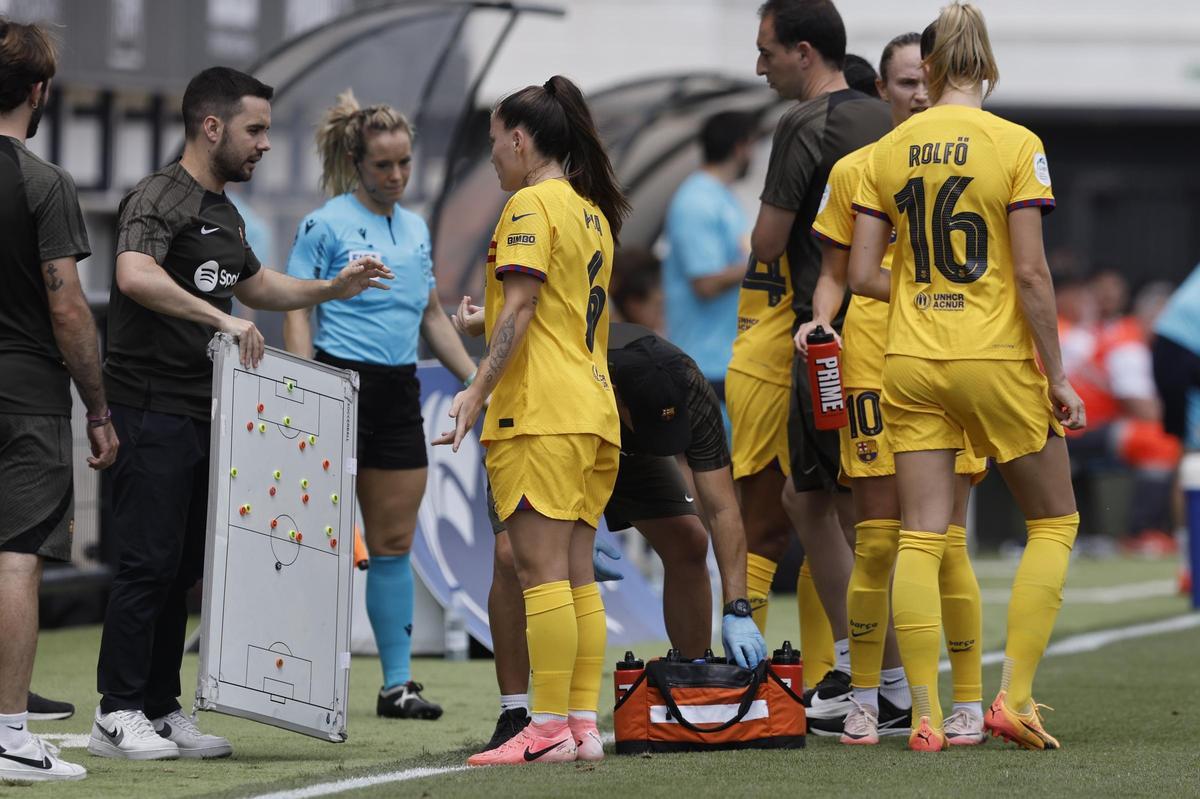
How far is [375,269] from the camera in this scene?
6.29m

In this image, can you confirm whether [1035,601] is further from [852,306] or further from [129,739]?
[129,739]

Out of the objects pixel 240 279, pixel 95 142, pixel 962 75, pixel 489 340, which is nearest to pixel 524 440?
pixel 489 340

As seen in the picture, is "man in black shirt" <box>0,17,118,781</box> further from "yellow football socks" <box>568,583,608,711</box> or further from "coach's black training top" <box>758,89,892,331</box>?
"coach's black training top" <box>758,89,892,331</box>

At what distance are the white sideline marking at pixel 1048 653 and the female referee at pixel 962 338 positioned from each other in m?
1.23

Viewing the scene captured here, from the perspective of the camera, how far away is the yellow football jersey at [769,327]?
6844 mm

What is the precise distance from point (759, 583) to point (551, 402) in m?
1.55

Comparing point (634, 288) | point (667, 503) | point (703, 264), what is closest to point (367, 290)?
point (667, 503)

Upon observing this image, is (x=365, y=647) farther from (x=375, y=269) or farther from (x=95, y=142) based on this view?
(x=95, y=142)

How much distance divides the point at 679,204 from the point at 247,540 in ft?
17.9

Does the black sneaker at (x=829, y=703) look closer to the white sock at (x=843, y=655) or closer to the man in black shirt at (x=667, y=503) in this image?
the white sock at (x=843, y=655)

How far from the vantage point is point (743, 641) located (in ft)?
19.7

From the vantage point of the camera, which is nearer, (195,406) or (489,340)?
(489,340)

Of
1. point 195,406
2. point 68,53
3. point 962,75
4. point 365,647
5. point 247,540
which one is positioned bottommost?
point 365,647

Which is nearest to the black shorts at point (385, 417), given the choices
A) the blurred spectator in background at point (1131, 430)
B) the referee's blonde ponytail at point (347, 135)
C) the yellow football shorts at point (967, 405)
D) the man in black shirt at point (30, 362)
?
the referee's blonde ponytail at point (347, 135)
